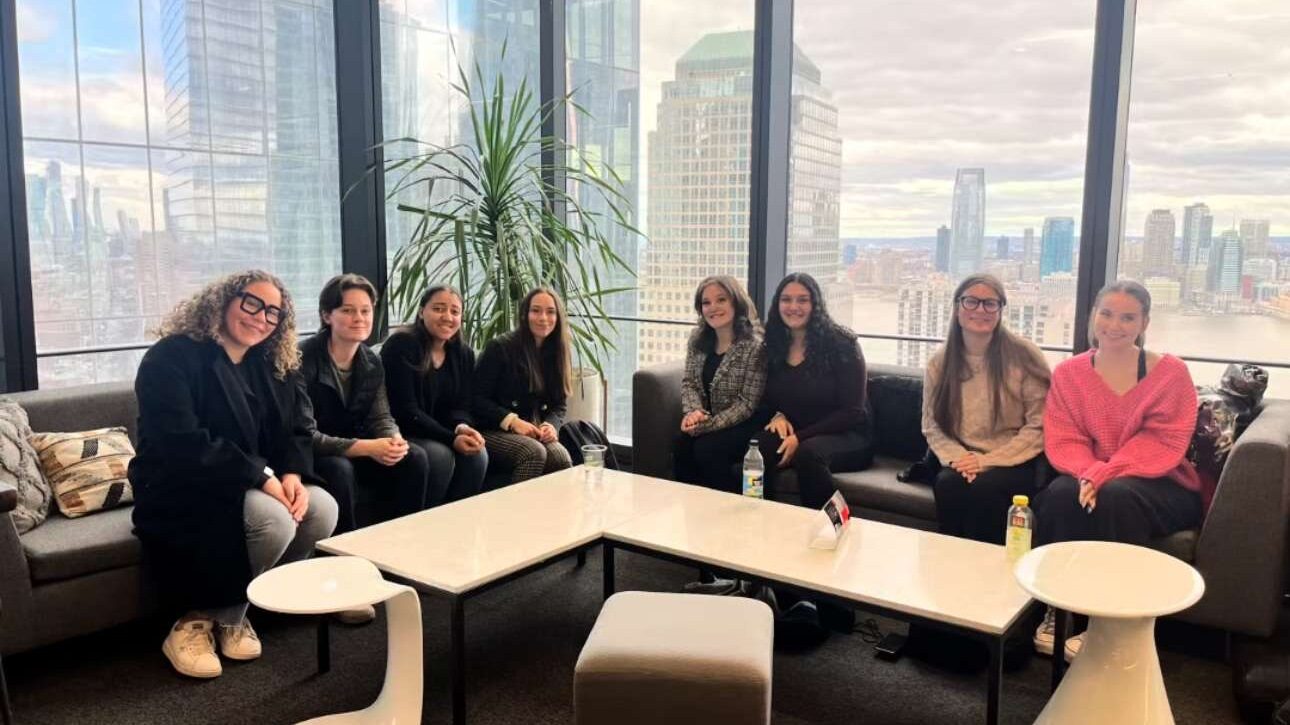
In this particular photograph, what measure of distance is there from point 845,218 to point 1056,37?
3.70 ft

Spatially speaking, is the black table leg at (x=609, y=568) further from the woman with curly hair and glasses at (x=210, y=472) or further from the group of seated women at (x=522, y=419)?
the woman with curly hair and glasses at (x=210, y=472)

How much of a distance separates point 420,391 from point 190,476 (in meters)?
1.08

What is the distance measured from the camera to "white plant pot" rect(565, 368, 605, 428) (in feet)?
14.0

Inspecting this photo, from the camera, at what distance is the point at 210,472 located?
8.77 feet

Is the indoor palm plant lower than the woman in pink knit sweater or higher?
higher

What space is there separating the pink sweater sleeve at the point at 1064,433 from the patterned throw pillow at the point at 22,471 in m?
3.13

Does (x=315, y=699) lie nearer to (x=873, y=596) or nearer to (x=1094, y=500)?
(x=873, y=596)


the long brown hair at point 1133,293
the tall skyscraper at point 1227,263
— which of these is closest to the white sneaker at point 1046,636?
the long brown hair at point 1133,293

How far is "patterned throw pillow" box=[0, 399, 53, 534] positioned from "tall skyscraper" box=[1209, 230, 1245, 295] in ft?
13.3

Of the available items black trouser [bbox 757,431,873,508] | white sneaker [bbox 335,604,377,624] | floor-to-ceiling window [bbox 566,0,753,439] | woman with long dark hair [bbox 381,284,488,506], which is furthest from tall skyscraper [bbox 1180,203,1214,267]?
white sneaker [bbox 335,604,377,624]

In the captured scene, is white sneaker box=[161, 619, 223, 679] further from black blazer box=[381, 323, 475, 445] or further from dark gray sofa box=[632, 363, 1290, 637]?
dark gray sofa box=[632, 363, 1290, 637]

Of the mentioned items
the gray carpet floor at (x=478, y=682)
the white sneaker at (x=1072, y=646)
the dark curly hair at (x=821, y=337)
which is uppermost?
the dark curly hair at (x=821, y=337)

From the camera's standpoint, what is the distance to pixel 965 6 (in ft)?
12.7

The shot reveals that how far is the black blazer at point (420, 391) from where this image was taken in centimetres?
358
